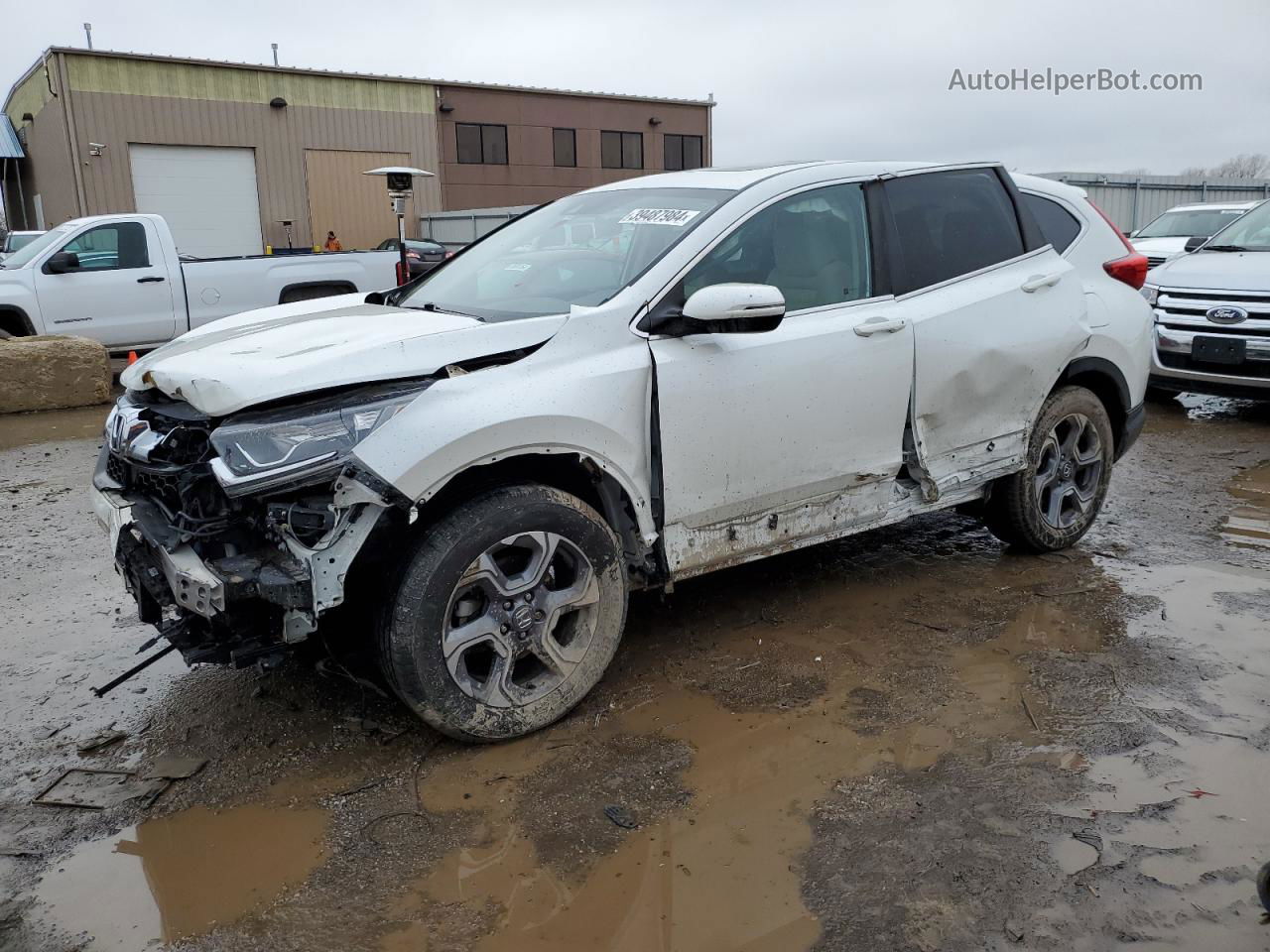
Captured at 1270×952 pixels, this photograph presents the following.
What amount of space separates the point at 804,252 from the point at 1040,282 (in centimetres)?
137

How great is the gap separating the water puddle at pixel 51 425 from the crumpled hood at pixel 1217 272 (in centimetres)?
951

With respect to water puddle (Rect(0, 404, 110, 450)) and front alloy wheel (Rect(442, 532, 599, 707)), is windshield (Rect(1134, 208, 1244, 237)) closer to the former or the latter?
front alloy wheel (Rect(442, 532, 599, 707))

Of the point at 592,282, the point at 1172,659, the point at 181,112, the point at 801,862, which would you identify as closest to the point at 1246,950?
the point at 801,862

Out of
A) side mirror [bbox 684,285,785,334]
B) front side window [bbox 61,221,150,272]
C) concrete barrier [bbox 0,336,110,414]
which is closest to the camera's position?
side mirror [bbox 684,285,785,334]

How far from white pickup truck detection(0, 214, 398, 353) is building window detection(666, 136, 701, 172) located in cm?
3240

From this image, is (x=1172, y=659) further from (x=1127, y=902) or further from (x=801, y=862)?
(x=801, y=862)

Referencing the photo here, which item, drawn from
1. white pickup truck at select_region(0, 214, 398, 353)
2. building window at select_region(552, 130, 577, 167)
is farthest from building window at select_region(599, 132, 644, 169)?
white pickup truck at select_region(0, 214, 398, 353)

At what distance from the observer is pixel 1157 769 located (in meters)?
3.31

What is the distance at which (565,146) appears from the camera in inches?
1569

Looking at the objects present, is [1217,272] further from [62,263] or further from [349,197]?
[349,197]

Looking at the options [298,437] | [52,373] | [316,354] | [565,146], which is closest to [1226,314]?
[316,354]

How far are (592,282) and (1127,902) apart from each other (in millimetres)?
2613

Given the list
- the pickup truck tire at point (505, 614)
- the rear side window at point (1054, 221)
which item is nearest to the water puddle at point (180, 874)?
the pickup truck tire at point (505, 614)

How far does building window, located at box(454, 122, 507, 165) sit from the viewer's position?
122 feet
